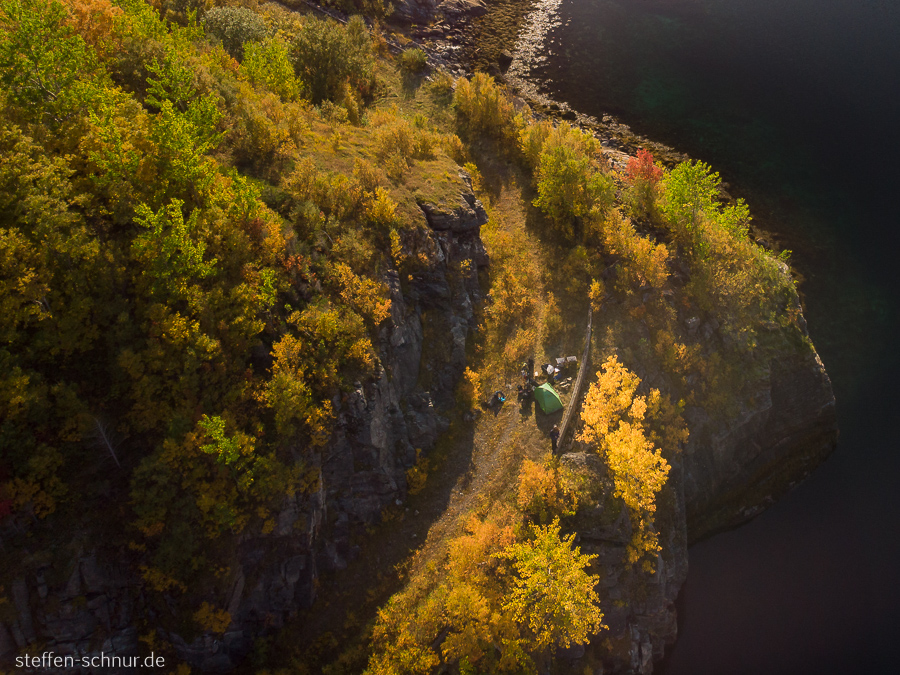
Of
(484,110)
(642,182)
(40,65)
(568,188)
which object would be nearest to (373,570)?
(40,65)

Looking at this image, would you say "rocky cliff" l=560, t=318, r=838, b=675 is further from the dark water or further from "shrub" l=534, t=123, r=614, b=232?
"shrub" l=534, t=123, r=614, b=232

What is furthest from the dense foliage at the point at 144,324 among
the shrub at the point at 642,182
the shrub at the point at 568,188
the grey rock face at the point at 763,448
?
the shrub at the point at 642,182

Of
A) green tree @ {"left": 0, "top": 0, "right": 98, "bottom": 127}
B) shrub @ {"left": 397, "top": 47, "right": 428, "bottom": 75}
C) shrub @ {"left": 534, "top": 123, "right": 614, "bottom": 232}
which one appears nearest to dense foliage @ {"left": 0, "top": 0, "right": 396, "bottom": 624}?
green tree @ {"left": 0, "top": 0, "right": 98, "bottom": 127}

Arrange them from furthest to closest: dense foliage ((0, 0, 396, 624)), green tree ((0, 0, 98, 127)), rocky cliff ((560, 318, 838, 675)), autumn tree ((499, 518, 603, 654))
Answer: rocky cliff ((560, 318, 838, 675)), autumn tree ((499, 518, 603, 654)), green tree ((0, 0, 98, 127)), dense foliage ((0, 0, 396, 624))

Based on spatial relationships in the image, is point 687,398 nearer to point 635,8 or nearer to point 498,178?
point 498,178

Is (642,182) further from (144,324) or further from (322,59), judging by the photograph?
(144,324)

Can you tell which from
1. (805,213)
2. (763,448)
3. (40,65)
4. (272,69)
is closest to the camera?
(40,65)
